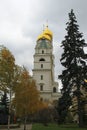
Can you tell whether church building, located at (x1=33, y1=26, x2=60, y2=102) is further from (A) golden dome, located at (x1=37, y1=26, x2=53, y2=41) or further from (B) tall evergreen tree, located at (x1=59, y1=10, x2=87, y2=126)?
(B) tall evergreen tree, located at (x1=59, y1=10, x2=87, y2=126)

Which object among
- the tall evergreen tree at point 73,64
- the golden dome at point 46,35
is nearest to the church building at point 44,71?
the golden dome at point 46,35

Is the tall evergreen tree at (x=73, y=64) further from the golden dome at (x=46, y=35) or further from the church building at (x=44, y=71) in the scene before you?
the golden dome at (x=46, y=35)

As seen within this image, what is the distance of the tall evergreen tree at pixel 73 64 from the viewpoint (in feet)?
112

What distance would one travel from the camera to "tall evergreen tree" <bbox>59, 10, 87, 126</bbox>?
34250mm

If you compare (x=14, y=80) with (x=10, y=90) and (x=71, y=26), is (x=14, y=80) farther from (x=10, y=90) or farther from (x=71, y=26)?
(x=71, y=26)

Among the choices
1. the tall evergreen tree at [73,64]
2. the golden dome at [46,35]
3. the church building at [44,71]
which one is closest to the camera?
the tall evergreen tree at [73,64]

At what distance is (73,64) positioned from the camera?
34969mm

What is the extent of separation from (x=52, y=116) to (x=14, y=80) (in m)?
42.2

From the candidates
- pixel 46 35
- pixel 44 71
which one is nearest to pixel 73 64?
pixel 44 71

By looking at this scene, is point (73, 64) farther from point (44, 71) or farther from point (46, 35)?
point (46, 35)

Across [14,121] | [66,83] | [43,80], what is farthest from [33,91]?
[43,80]

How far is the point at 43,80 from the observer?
89.8 metres

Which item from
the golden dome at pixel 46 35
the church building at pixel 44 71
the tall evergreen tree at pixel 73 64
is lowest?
the tall evergreen tree at pixel 73 64

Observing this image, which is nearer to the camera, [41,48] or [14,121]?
[14,121]
